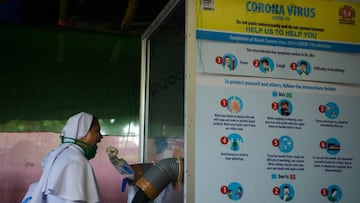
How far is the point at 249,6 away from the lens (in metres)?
2.56

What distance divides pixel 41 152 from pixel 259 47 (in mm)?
2531

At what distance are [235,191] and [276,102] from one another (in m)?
0.56

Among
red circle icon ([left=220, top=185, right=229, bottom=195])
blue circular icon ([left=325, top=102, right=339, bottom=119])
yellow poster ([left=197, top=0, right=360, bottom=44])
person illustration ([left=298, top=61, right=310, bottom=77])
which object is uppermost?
yellow poster ([left=197, top=0, right=360, bottom=44])

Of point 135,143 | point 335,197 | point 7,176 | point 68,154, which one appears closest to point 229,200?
point 335,197

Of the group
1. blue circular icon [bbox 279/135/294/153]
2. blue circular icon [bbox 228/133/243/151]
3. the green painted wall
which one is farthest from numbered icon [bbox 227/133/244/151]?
the green painted wall

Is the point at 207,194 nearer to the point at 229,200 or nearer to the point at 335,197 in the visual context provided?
the point at 229,200

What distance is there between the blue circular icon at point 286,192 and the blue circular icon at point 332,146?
0.34 metres

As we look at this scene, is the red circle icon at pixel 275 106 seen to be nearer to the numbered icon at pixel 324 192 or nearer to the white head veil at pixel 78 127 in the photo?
the numbered icon at pixel 324 192

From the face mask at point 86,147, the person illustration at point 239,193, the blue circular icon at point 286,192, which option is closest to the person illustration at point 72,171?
the face mask at point 86,147

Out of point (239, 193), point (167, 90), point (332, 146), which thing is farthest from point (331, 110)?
point (167, 90)

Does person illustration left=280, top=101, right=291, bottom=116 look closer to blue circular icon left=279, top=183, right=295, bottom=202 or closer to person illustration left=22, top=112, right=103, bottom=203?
blue circular icon left=279, top=183, right=295, bottom=202

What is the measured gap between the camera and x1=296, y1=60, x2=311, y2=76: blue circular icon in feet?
8.54

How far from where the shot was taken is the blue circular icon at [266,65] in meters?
2.53

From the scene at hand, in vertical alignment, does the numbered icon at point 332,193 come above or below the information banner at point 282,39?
below
